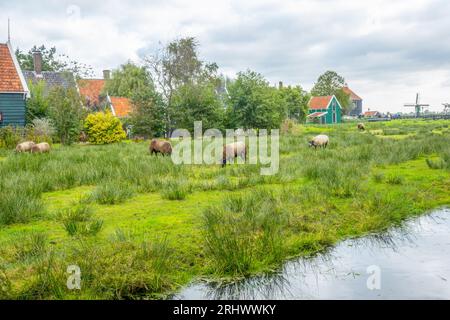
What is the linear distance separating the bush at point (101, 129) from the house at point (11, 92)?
3760mm

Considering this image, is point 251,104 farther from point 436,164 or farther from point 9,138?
point 436,164

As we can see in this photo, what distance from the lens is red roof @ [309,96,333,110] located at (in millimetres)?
70675

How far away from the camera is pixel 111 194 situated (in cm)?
808

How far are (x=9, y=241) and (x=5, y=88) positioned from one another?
2153 cm

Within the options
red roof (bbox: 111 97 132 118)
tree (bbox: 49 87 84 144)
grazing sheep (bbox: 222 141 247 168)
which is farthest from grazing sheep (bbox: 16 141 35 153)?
red roof (bbox: 111 97 132 118)

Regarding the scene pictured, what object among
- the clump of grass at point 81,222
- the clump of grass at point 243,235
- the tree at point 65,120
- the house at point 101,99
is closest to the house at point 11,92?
the tree at point 65,120

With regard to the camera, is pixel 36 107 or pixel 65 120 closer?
pixel 65 120

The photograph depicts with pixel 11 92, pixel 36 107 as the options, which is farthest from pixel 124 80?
pixel 11 92

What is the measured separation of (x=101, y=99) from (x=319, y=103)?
3682 cm

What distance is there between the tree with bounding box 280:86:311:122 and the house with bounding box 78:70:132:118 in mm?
23713

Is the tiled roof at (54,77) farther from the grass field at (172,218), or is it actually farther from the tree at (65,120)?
the grass field at (172,218)

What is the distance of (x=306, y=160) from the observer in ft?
42.2

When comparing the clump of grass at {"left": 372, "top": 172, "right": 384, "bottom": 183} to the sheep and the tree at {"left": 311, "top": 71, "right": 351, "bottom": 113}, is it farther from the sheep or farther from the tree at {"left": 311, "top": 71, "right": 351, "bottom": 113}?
the tree at {"left": 311, "top": 71, "right": 351, "bottom": 113}
